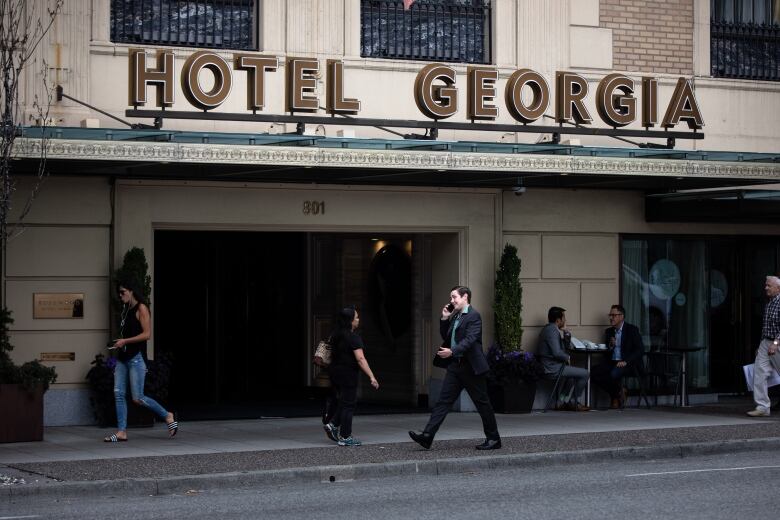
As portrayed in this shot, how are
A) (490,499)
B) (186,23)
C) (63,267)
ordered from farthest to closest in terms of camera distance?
(186,23) → (63,267) → (490,499)

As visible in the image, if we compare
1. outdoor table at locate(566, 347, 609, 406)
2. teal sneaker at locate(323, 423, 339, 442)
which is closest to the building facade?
outdoor table at locate(566, 347, 609, 406)

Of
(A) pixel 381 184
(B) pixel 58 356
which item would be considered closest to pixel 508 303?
(A) pixel 381 184

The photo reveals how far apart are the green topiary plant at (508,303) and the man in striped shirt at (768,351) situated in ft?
10.4

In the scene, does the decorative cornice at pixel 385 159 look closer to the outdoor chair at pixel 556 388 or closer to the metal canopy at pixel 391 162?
the metal canopy at pixel 391 162

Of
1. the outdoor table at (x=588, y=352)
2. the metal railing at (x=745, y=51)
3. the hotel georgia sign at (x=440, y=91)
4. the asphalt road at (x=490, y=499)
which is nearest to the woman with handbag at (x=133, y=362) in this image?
the hotel georgia sign at (x=440, y=91)

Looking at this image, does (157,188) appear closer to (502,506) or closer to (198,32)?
(198,32)

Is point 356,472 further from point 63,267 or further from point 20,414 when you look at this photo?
point 63,267

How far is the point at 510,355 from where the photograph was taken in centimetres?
1798

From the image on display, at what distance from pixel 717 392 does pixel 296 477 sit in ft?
32.9

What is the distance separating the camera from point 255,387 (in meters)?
21.0

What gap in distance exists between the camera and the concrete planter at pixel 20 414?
14.7 metres

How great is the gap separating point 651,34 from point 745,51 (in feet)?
5.94

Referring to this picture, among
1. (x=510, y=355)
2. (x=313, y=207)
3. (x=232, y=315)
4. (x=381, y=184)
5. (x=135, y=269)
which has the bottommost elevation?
(x=510, y=355)

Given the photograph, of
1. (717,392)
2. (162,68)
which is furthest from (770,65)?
(162,68)
